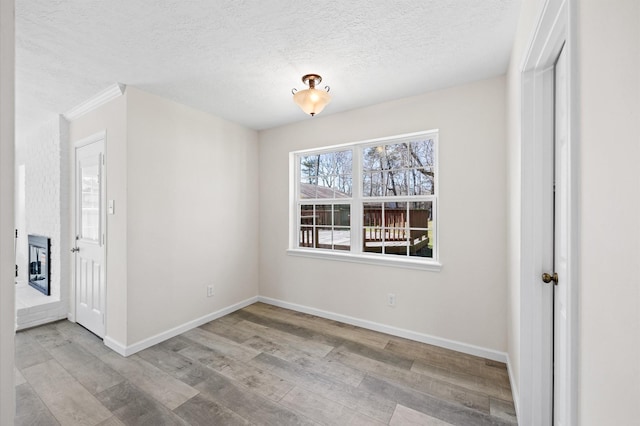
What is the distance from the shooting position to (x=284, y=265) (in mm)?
3732

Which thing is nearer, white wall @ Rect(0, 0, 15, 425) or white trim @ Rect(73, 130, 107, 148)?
white wall @ Rect(0, 0, 15, 425)

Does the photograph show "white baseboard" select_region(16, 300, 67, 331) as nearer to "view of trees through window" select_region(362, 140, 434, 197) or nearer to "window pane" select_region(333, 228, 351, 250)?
"window pane" select_region(333, 228, 351, 250)

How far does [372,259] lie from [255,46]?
7.50 feet

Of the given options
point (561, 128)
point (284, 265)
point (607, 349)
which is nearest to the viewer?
point (607, 349)

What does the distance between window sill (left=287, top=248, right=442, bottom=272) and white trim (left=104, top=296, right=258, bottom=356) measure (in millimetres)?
1138

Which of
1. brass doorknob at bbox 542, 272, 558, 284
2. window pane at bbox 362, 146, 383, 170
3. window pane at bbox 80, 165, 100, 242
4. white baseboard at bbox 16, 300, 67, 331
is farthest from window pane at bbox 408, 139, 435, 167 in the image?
white baseboard at bbox 16, 300, 67, 331

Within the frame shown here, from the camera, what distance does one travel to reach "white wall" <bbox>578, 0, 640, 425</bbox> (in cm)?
57

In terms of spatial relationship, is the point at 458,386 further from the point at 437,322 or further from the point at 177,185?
the point at 177,185

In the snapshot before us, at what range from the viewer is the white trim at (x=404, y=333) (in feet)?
7.98

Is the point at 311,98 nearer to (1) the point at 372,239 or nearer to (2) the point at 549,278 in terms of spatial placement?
(1) the point at 372,239

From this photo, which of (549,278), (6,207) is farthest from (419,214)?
(6,207)

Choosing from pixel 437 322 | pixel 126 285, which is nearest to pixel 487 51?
pixel 437 322

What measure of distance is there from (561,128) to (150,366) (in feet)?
11.2

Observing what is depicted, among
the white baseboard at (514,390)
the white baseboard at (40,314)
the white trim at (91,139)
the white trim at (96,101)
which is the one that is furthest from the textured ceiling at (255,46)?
the white baseboard at (514,390)
